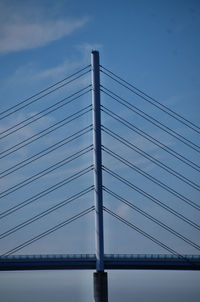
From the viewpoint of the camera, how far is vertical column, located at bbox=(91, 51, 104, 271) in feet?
154

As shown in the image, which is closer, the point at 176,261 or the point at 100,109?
the point at 100,109

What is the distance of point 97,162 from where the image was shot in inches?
1895

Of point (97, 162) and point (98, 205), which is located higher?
point (97, 162)

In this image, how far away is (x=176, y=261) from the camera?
52906 mm

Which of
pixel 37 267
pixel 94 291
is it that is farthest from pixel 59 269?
pixel 94 291

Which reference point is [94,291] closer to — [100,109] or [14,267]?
[14,267]

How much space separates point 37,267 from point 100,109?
48.3ft

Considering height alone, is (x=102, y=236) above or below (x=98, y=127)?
below

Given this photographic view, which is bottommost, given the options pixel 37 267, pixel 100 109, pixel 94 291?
pixel 94 291

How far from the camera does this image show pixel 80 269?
1996 inches

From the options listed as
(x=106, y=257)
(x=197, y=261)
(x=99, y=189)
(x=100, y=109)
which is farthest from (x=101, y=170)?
(x=197, y=261)

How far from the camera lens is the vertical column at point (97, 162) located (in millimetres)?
47031

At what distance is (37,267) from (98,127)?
43.8ft

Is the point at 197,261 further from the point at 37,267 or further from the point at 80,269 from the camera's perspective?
the point at 37,267
